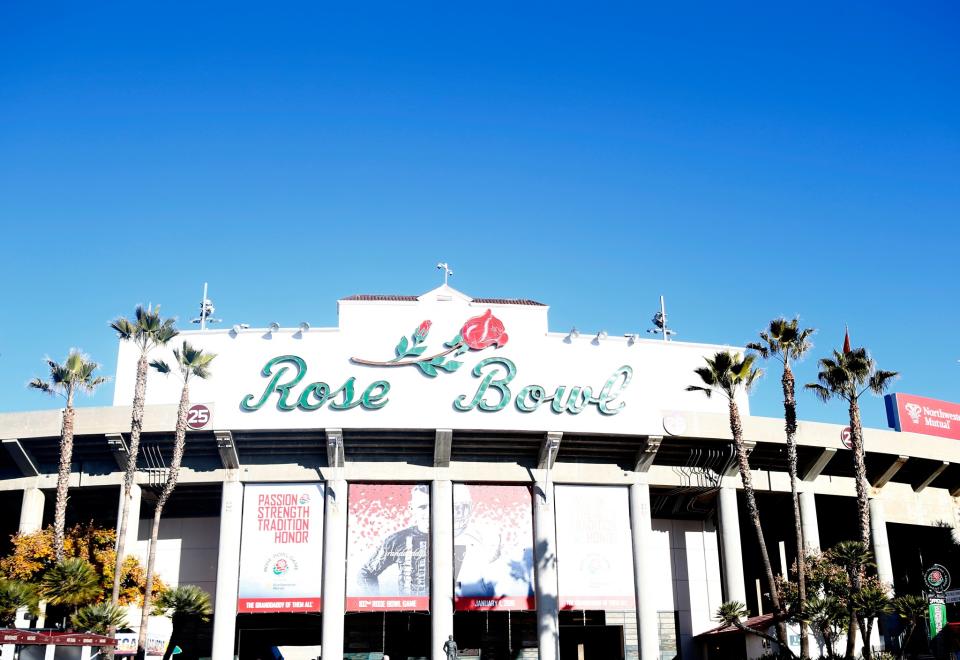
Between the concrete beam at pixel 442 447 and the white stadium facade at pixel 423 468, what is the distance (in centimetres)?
10

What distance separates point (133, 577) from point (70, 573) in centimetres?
656

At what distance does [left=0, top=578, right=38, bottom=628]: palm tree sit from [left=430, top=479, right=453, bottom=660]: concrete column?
1699 centimetres

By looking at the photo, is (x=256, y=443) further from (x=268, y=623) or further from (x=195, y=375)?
(x=268, y=623)

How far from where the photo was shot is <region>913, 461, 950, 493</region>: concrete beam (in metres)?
54.4

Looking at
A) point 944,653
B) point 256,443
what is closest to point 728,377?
point 944,653

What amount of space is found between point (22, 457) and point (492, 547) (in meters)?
23.2

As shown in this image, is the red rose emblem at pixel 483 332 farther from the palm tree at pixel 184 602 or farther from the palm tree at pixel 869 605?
the palm tree at pixel 869 605

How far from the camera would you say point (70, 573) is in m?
37.6

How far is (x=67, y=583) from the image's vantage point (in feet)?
123

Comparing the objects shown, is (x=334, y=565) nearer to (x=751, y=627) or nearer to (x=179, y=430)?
(x=179, y=430)

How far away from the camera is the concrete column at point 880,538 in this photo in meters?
50.5

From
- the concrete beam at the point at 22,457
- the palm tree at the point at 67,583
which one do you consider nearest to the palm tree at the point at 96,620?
the palm tree at the point at 67,583

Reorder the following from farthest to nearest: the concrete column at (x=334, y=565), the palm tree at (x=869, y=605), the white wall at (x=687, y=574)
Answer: the white wall at (x=687, y=574), the concrete column at (x=334, y=565), the palm tree at (x=869, y=605)

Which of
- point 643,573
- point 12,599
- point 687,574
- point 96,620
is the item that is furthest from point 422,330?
point 12,599
